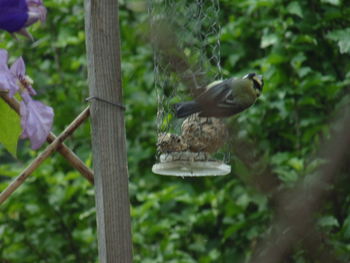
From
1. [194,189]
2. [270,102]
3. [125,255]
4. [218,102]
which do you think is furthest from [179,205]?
[125,255]

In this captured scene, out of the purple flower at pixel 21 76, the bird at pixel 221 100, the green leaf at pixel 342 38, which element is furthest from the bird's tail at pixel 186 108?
the green leaf at pixel 342 38

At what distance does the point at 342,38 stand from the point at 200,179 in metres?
0.90

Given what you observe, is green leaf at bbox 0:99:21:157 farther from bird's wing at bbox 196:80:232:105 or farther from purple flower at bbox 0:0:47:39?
bird's wing at bbox 196:80:232:105

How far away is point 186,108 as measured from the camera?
142 centimetres

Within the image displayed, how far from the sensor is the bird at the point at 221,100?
140cm

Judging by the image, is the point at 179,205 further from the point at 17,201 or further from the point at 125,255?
the point at 125,255

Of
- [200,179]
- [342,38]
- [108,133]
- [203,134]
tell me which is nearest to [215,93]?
[203,134]

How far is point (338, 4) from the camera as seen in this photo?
251 cm

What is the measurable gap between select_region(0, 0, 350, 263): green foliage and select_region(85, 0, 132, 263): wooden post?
137 cm

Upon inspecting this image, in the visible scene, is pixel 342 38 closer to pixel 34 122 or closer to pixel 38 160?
pixel 38 160

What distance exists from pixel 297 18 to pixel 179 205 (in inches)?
36.6

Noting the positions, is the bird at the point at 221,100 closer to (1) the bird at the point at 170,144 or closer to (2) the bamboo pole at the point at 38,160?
(1) the bird at the point at 170,144

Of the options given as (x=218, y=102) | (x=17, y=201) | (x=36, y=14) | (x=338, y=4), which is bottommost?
(x=17, y=201)

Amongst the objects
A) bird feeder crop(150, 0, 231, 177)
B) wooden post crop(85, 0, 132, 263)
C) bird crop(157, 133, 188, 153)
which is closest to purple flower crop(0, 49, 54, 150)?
wooden post crop(85, 0, 132, 263)
